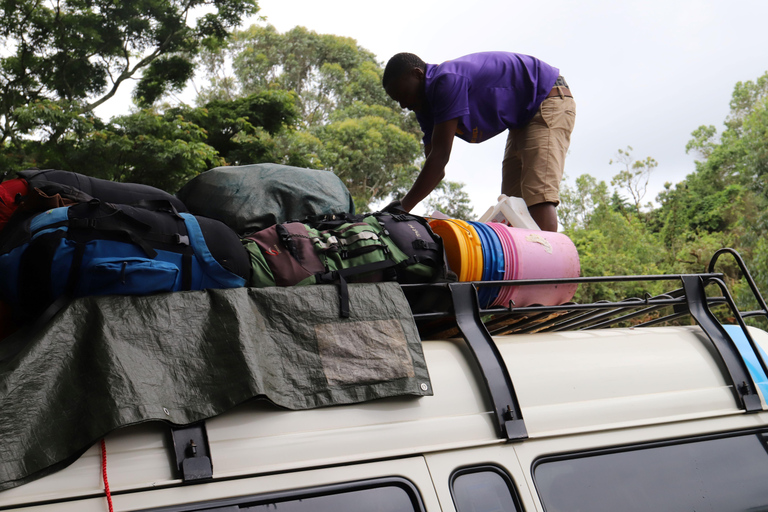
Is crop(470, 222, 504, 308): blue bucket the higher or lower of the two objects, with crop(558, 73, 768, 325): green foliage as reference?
lower

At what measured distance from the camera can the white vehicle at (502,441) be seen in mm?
1614

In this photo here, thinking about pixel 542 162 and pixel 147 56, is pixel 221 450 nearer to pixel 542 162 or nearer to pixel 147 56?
pixel 542 162

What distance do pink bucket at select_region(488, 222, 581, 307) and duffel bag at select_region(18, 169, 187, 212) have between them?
1268mm

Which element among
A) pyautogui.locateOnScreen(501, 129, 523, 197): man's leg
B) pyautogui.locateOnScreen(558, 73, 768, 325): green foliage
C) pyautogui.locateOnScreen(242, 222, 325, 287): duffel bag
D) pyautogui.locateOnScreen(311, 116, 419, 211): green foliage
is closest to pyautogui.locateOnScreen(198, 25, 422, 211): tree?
pyautogui.locateOnScreen(311, 116, 419, 211): green foliage

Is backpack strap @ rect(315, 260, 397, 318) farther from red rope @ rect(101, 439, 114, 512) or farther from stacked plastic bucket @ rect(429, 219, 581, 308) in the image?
red rope @ rect(101, 439, 114, 512)

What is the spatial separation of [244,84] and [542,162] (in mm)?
27836

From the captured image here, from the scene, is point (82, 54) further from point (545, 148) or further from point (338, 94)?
point (338, 94)

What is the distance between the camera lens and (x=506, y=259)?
8.45 ft

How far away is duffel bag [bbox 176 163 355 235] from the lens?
271 cm

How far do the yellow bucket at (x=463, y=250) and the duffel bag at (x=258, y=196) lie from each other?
561 mm

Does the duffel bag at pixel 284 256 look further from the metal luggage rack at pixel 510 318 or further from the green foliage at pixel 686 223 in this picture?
the green foliage at pixel 686 223

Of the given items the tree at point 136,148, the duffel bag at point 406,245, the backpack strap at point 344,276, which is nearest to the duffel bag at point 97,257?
the backpack strap at point 344,276

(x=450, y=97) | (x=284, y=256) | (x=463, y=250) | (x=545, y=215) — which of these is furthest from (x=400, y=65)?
(x=284, y=256)

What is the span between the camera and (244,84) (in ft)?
96.9
